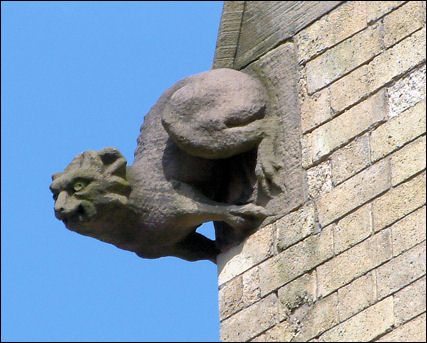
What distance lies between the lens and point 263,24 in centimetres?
876

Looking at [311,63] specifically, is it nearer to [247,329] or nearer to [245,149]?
[245,149]

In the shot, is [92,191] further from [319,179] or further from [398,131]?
[398,131]

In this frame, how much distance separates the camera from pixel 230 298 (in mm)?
8273

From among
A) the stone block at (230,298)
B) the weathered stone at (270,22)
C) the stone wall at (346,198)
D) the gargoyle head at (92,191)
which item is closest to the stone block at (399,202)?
the stone wall at (346,198)

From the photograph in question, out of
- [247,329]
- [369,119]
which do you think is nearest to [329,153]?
[369,119]

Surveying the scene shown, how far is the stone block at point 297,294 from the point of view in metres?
7.87

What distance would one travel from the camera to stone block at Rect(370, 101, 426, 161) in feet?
25.4

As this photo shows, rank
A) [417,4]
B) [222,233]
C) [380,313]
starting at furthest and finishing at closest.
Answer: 1. [222,233]
2. [417,4]
3. [380,313]

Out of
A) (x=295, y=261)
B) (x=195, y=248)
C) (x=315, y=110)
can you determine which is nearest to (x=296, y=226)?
(x=295, y=261)

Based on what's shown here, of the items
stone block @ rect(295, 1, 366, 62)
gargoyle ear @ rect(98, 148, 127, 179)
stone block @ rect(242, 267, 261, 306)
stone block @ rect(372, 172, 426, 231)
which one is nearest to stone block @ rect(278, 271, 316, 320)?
stone block @ rect(242, 267, 261, 306)

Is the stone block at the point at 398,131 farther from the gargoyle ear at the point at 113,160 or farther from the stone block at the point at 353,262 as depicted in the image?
the gargoyle ear at the point at 113,160

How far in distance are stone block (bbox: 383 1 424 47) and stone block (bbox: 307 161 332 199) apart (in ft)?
1.88

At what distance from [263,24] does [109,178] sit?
40.9 inches

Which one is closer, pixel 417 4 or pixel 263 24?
→ pixel 417 4
